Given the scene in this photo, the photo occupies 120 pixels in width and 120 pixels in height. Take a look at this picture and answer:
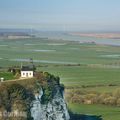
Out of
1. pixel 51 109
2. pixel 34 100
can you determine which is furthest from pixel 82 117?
pixel 34 100

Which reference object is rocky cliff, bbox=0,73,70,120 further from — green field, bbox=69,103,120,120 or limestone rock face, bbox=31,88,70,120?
green field, bbox=69,103,120,120

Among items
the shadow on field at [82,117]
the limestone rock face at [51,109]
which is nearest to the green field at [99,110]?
the shadow on field at [82,117]

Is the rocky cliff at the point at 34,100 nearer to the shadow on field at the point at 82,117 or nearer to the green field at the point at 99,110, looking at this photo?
the shadow on field at the point at 82,117

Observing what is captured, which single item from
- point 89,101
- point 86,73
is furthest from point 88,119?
point 86,73

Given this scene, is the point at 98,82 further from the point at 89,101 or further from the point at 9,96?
the point at 9,96

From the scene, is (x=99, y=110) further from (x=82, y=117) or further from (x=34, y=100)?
(x=34, y=100)

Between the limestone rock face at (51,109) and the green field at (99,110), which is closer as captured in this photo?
the limestone rock face at (51,109)

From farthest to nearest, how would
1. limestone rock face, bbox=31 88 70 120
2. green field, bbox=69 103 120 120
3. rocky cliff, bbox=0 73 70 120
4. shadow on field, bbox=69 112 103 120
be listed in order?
green field, bbox=69 103 120 120, shadow on field, bbox=69 112 103 120, limestone rock face, bbox=31 88 70 120, rocky cliff, bbox=0 73 70 120

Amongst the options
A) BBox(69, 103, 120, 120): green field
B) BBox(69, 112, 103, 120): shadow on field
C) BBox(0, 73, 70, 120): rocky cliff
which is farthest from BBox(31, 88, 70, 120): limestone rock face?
BBox(69, 103, 120, 120): green field
